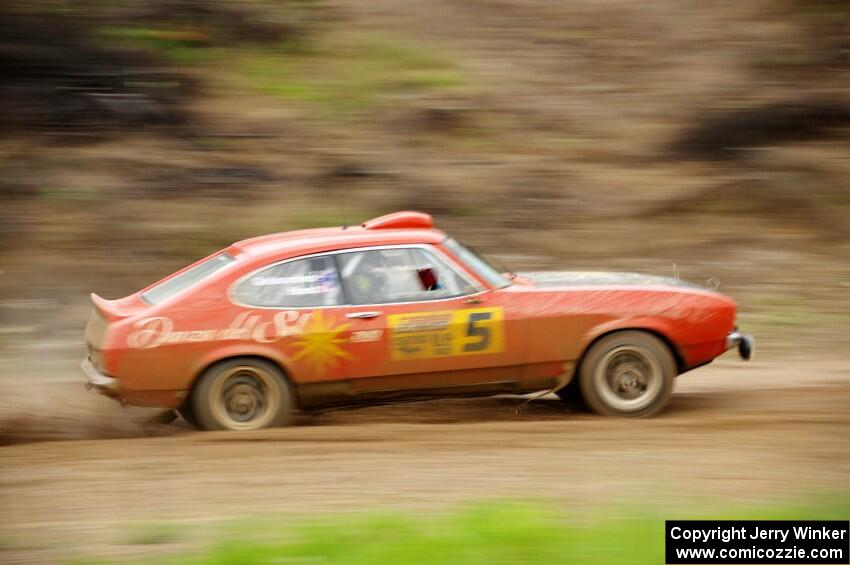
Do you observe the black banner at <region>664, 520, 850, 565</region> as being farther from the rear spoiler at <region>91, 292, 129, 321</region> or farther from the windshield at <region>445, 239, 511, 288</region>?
the rear spoiler at <region>91, 292, 129, 321</region>

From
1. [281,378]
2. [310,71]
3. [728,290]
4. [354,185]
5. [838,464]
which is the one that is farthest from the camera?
[310,71]

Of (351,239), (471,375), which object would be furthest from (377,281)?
(471,375)

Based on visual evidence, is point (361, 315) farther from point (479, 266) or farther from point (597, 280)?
point (597, 280)

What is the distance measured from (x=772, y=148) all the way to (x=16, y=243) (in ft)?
29.3

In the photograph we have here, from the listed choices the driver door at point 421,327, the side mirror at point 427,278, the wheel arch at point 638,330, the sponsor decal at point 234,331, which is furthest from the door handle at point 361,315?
the wheel arch at point 638,330

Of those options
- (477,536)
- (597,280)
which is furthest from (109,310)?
(477,536)

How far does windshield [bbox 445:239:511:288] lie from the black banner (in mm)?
2995

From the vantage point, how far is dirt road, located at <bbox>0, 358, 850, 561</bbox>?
545 cm

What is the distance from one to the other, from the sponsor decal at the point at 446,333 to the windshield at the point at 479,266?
0.26m

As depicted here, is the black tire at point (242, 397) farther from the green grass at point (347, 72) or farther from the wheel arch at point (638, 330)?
the green grass at point (347, 72)

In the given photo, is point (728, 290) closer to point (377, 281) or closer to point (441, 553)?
point (377, 281)

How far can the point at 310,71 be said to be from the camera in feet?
49.6

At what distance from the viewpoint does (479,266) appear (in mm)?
7551

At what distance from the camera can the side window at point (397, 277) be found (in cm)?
727
